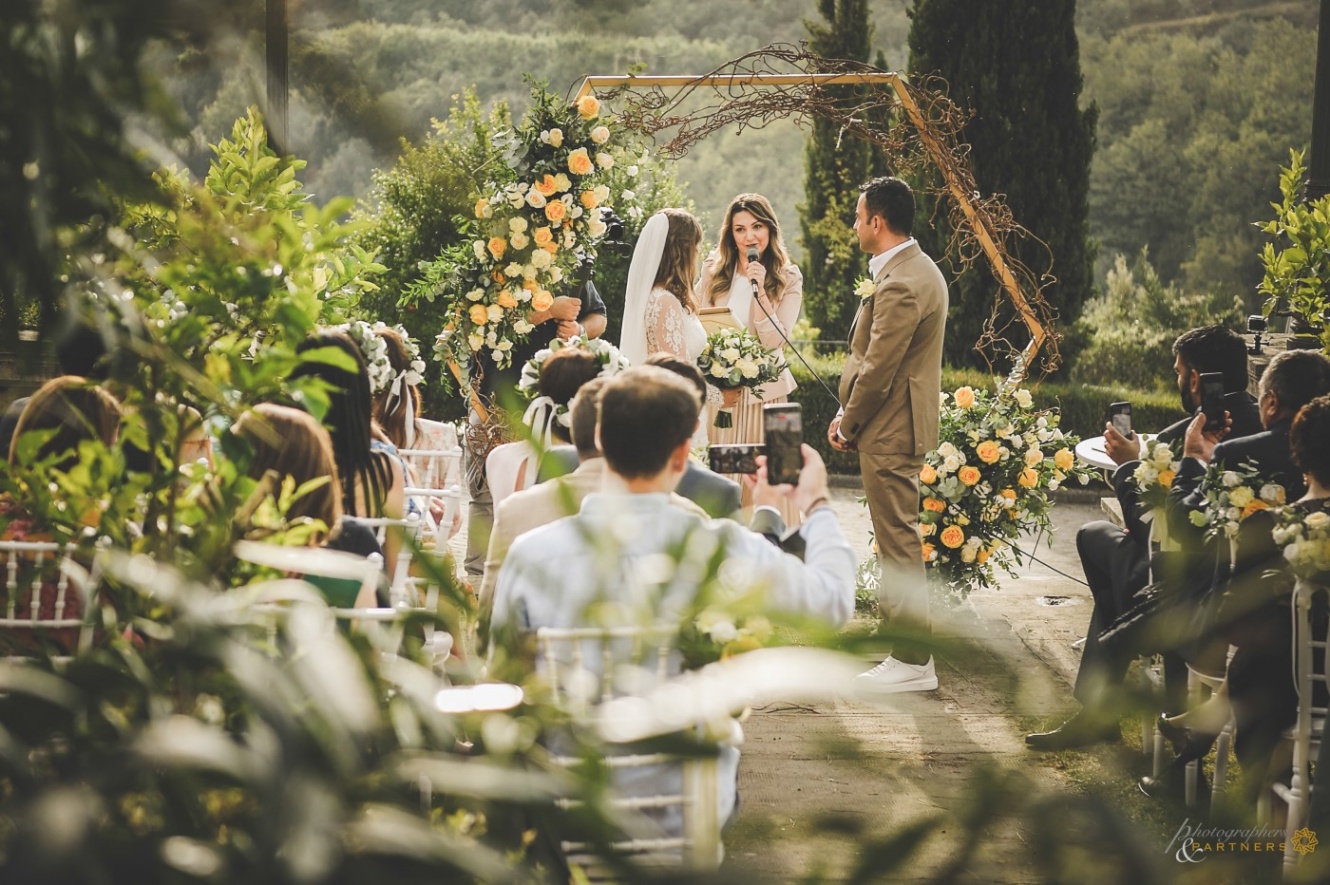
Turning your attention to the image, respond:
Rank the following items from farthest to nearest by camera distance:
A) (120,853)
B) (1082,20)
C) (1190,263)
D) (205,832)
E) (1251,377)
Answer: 1. (1082,20)
2. (1190,263)
3. (1251,377)
4. (205,832)
5. (120,853)

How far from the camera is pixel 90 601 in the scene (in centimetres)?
118

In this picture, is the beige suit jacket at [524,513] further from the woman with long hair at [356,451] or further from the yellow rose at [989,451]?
the yellow rose at [989,451]

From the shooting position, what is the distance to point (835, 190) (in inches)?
600

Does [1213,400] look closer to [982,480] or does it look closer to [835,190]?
[982,480]

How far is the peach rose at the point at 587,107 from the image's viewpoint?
5726 millimetres

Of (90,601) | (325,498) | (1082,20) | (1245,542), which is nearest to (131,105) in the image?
(90,601)

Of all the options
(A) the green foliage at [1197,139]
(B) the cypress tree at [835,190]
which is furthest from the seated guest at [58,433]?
(A) the green foliage at [1197,139]

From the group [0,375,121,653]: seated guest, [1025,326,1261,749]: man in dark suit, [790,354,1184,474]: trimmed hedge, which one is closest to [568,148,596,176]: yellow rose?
[1025,326,1261,749]: man in dark suit

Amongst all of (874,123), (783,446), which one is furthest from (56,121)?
(874,123)

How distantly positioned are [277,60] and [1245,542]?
3.67 m

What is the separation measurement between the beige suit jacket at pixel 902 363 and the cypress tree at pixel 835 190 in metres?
9.97

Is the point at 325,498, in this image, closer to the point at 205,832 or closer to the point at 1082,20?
the point at 205,832

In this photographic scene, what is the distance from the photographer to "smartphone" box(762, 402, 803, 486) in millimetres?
2559

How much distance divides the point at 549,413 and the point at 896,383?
1.47m
